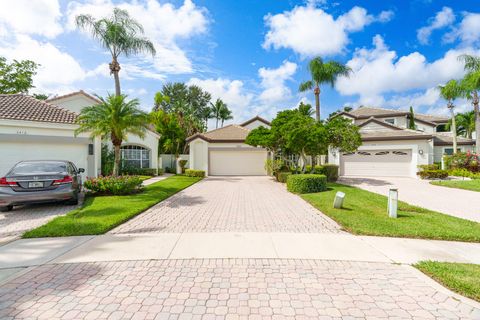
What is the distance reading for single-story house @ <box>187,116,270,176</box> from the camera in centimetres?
2162

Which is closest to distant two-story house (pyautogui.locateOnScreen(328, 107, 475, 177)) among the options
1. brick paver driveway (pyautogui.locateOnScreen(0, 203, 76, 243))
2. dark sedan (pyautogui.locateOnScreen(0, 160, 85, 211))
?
dark sedan (pyautogui.locateOnScreen(0, 160, 85, 211))

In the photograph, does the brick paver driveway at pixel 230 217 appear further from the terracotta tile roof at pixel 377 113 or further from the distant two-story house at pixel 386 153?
the terracotta tile roof at pixel 377 113

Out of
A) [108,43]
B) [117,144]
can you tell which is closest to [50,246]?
[117,144]

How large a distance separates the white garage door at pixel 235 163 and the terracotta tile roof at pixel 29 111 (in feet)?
39.1

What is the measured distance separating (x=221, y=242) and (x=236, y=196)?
19.5 feet

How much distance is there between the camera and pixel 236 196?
10.9 meters

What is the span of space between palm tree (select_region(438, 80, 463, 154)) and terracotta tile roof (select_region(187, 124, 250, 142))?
67.7 ft

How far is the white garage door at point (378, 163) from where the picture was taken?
1905 centimetres

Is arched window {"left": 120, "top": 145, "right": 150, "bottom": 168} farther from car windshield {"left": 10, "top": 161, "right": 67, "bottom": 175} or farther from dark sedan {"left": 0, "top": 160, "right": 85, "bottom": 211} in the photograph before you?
dark sedan {"left": 0, "top": 160, "right": 85, "bottom": 211}

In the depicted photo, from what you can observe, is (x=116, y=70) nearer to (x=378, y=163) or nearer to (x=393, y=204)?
(x=393, y=204)

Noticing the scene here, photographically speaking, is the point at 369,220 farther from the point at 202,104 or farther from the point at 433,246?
the point at 202,104

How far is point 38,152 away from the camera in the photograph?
426 inches

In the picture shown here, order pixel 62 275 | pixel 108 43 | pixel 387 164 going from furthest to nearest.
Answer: pixel 387 164 → pixel 108 43 → pixel 62 275

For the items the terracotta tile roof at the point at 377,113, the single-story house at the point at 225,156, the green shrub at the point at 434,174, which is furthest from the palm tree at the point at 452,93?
the single-story house at the point at 225,156
